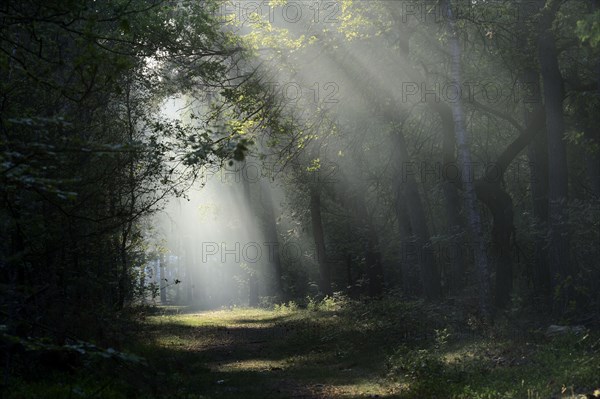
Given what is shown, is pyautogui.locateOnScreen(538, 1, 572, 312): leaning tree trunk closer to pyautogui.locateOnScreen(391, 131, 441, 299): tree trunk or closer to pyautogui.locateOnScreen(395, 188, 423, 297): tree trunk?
pyautogui.locateOnScreen(391, 131, 441, 299): tree trunk

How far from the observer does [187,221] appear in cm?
8438

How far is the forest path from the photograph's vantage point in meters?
12.3

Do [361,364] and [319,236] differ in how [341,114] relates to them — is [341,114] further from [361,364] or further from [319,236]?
[319,236]

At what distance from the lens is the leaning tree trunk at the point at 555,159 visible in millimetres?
16578

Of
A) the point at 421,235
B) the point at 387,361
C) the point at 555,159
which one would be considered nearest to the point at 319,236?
the point at 421,235

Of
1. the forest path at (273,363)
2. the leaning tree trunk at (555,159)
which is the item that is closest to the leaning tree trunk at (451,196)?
the leaning tree trunk at (555,159)

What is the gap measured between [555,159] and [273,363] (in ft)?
29.9

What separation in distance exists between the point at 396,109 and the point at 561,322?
797 cm

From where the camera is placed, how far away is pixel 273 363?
Answer: 16.8 meters

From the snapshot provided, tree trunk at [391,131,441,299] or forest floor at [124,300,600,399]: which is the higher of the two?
tree trunk at [391,131,441,299]

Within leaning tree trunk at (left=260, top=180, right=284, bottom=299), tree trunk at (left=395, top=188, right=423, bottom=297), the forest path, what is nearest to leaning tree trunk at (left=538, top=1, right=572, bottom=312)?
the forest path

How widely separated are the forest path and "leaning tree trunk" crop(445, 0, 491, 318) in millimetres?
3126

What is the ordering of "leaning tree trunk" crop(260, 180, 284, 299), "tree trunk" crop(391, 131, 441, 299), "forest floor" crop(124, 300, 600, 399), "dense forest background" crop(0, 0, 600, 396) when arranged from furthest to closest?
"leaning tree trunk" crop(260, 180, 284, 299), "tree trunk" crop(391, 131, 441, 299), "dense forest background" crop(0, 0, 600, 396), "forest floor" crop(124, 300, 600, 399)

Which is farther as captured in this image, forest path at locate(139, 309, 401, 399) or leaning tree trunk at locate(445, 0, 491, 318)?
leaning tree trunk at locate(445, 0, 491, 318)
